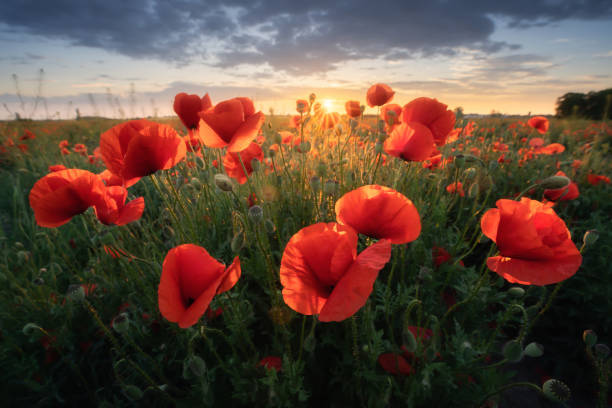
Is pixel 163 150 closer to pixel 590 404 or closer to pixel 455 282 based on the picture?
pixel 455 282

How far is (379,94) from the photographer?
6.47 ft

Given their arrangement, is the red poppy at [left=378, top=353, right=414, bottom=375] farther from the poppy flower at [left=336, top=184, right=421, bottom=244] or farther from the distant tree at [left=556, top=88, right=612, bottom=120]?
the distant tree at [left=556, top=88, right=612, bottom=120]

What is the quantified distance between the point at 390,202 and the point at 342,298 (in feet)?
1.03

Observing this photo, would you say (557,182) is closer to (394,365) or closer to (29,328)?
(394,365)

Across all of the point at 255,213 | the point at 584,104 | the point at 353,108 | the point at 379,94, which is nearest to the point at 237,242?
the point at 255,213

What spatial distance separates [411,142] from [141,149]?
1.06 m

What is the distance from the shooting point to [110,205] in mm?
1082

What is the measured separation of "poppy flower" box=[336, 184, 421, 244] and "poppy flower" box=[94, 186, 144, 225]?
0.80 m

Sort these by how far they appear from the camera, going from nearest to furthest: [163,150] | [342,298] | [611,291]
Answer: [342,298], [163,150], [611,291]

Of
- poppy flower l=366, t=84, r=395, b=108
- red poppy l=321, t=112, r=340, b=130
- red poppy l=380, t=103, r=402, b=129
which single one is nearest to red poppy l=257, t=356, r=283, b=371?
red poppy l=380, t=103, r=402, b=129

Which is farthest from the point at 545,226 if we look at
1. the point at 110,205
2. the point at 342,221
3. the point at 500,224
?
the point at 110,205

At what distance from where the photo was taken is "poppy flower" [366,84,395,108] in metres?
1.96

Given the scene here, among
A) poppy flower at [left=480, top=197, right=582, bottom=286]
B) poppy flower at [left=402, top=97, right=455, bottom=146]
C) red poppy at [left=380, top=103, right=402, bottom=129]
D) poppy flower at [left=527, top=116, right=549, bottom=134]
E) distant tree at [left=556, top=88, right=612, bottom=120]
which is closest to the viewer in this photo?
poppy flower at [left=480, top=197, right=582, bottom=286]

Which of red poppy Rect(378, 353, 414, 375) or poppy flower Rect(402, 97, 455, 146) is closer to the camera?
red poppy Rect(378, 353, 414, 375)
